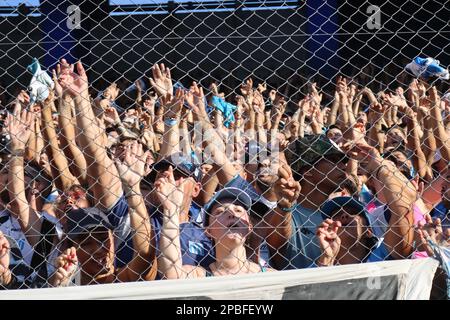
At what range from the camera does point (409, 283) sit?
3.32 m

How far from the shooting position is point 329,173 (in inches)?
166

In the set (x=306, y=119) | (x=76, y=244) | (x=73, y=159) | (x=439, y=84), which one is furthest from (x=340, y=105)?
(x=76, y=244)

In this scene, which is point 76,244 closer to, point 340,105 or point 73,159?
point 73,159

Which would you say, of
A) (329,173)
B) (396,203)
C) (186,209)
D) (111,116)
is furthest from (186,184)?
(111,116)

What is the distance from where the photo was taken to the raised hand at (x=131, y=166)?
380 centimetres

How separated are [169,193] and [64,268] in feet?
1.75

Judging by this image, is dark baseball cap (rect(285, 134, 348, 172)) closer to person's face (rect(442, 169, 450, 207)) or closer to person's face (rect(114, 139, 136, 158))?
person's face (rect(442, 169, 450, 207))

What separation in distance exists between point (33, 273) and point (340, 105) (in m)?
2.44

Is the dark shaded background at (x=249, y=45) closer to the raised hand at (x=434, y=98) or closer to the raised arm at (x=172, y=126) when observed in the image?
the raised hand at (x=434, y=98)

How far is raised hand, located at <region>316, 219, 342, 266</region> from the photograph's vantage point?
374cm

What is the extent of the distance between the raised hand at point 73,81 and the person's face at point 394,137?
1.77 metres

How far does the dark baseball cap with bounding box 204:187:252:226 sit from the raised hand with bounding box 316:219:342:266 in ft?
1.09
